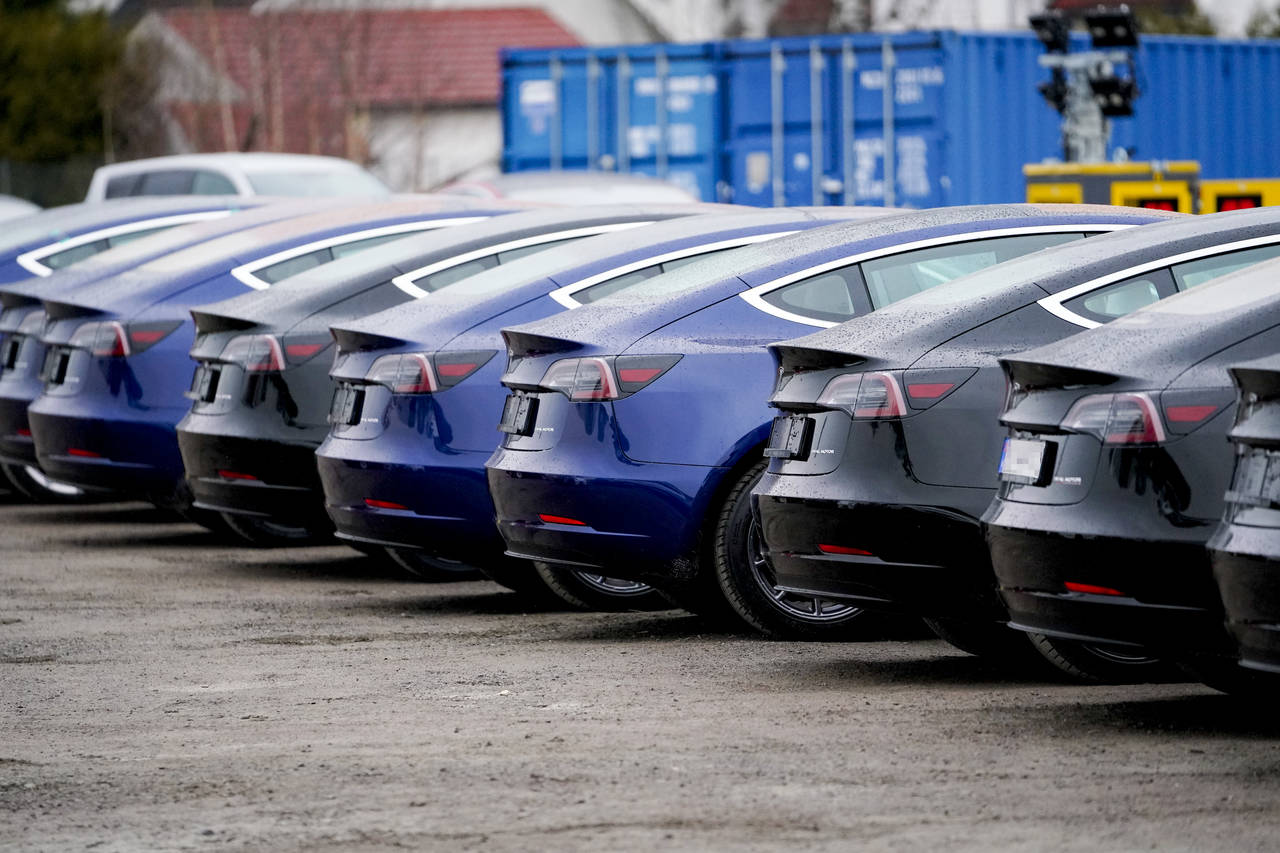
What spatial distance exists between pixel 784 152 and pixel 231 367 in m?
13.2

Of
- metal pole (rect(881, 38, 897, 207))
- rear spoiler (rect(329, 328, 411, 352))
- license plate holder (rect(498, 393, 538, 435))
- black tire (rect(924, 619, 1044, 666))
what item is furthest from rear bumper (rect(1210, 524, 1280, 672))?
metal pole (rect(881, 38, 897, 207))

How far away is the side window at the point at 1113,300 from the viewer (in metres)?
7.89

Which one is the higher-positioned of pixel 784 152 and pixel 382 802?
pixel 784 152

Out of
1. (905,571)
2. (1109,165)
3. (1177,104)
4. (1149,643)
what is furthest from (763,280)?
(1177,104)

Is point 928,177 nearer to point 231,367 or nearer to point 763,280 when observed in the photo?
point 231,367

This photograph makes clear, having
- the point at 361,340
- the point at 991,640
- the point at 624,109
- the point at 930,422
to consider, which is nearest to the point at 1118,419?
the point at 930,422

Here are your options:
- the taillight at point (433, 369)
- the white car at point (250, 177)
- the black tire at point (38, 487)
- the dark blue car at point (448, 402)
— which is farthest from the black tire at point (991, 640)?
the white car at point (250, 177)

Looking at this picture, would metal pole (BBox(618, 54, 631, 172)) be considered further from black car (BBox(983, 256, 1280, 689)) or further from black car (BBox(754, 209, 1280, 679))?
black car (BBox(983, 256, 1280, 689))

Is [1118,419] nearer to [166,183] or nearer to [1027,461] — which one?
[1027,461]

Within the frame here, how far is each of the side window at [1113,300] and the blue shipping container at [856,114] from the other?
14.4m

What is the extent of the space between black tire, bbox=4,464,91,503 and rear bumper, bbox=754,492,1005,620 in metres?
8.78

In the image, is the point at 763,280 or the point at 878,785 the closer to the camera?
the point at 878,785

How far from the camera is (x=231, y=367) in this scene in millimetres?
11484

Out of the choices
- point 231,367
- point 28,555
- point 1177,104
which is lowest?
point 28,555
